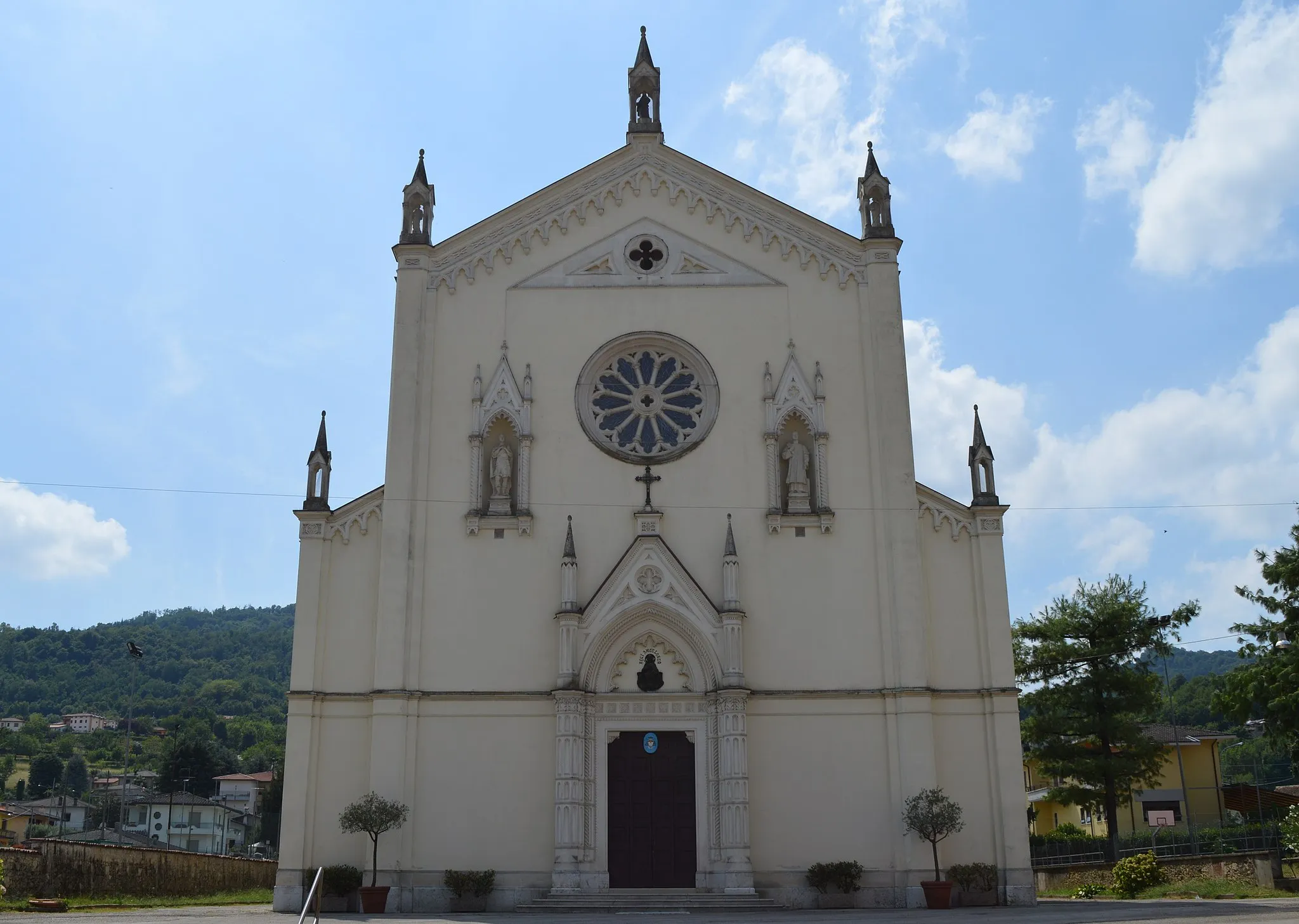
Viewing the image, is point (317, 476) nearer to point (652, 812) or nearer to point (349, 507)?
point (349, 507)

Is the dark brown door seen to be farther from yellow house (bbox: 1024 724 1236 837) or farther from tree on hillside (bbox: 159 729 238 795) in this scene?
tree on hillside (bbox: 159 729 238 795)

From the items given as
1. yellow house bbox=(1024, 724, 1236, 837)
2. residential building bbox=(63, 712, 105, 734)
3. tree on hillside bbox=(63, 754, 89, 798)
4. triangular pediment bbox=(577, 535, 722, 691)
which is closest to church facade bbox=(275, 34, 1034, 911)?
triangular pediment bbox=(577, 535, 722, 691)

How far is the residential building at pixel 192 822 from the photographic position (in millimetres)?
87562

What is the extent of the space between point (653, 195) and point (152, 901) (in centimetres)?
2103

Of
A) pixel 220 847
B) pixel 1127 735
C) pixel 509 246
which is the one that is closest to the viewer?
pixel 509 246

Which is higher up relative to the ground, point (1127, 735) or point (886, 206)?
point (886, 206)

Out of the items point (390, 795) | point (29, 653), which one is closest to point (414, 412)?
point (390, 795)

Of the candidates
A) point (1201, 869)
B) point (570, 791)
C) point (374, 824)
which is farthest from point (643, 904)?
point (1201, 869)

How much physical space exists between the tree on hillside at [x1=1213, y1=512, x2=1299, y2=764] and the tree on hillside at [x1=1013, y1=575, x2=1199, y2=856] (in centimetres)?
488

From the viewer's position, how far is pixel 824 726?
2491cm

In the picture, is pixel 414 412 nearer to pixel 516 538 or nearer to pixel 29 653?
pixel 516 538

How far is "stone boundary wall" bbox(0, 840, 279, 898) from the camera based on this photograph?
25188 millimetres

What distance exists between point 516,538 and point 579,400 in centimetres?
342

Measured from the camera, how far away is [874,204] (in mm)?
28453
